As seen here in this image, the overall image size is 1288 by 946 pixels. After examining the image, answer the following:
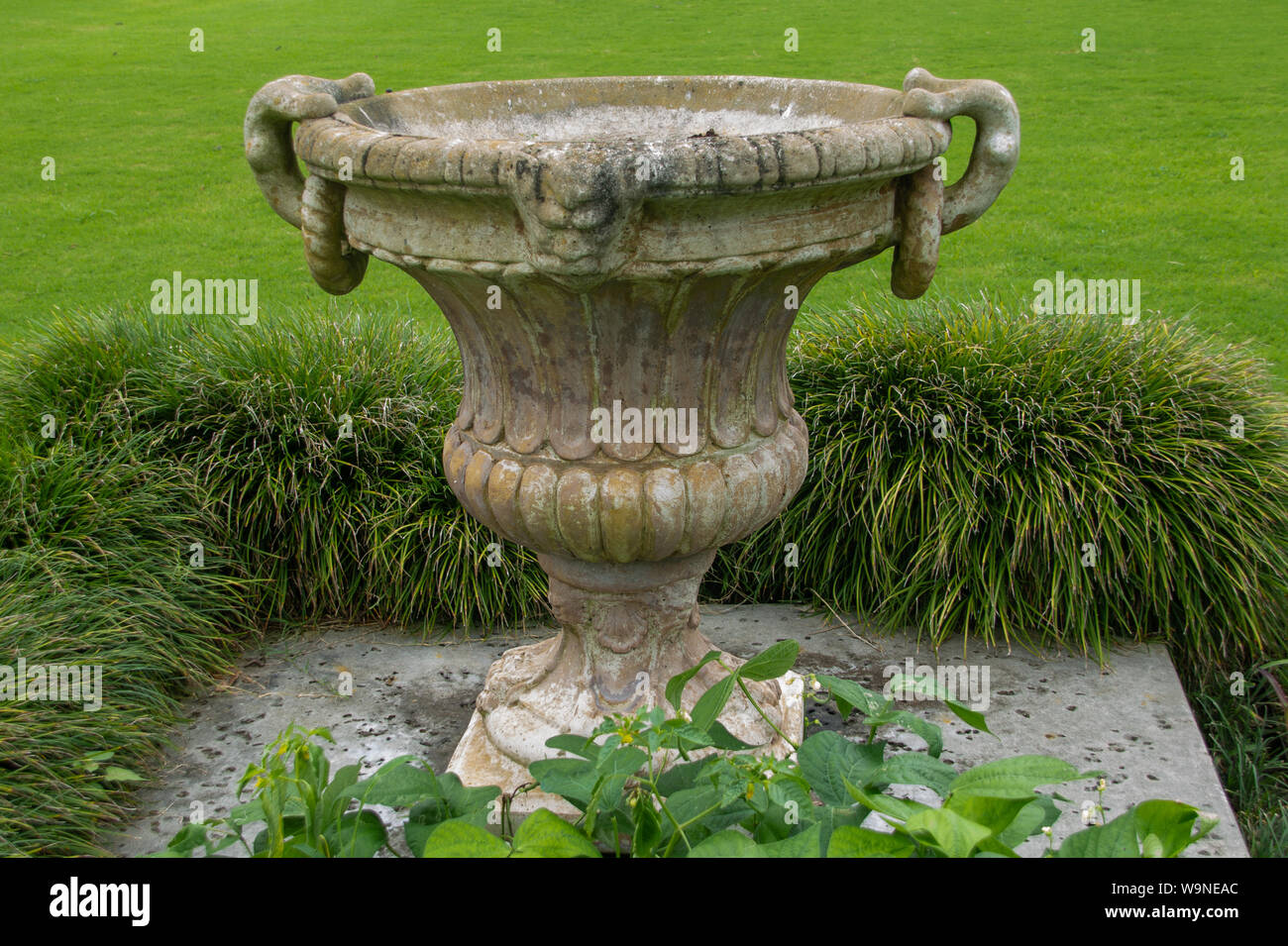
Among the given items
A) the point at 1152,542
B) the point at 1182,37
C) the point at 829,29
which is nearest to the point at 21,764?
the point at 1152,542

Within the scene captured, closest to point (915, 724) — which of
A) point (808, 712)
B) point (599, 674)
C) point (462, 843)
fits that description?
point (462, 843)

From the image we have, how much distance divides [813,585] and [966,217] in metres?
1.69

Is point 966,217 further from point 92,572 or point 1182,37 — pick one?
point 1182,37

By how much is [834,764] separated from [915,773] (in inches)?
5.4

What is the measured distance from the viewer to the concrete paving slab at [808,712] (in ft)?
9.43

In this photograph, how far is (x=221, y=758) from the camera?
3.04 metres

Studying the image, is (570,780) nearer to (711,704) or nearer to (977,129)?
(711,704)

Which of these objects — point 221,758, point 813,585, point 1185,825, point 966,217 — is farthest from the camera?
point 813,585

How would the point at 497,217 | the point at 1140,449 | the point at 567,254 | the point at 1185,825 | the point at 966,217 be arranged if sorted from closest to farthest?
the point at 1185,825 < the point at 567,254 < the point at 497,217 < the point at 966,217 < the point at 1140,449

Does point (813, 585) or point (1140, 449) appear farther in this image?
point (813, 585)

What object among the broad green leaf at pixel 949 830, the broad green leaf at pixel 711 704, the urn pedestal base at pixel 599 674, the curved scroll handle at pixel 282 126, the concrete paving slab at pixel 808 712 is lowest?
the concrete paving slab at pixel 808 712

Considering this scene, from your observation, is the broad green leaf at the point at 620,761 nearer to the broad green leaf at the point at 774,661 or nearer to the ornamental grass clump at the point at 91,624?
the broad green leaf at the point at 774,661

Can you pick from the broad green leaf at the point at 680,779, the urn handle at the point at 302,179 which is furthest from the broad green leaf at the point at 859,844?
the urn handle at the point at 302,179

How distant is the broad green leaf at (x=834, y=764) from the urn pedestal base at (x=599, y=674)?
816mm
